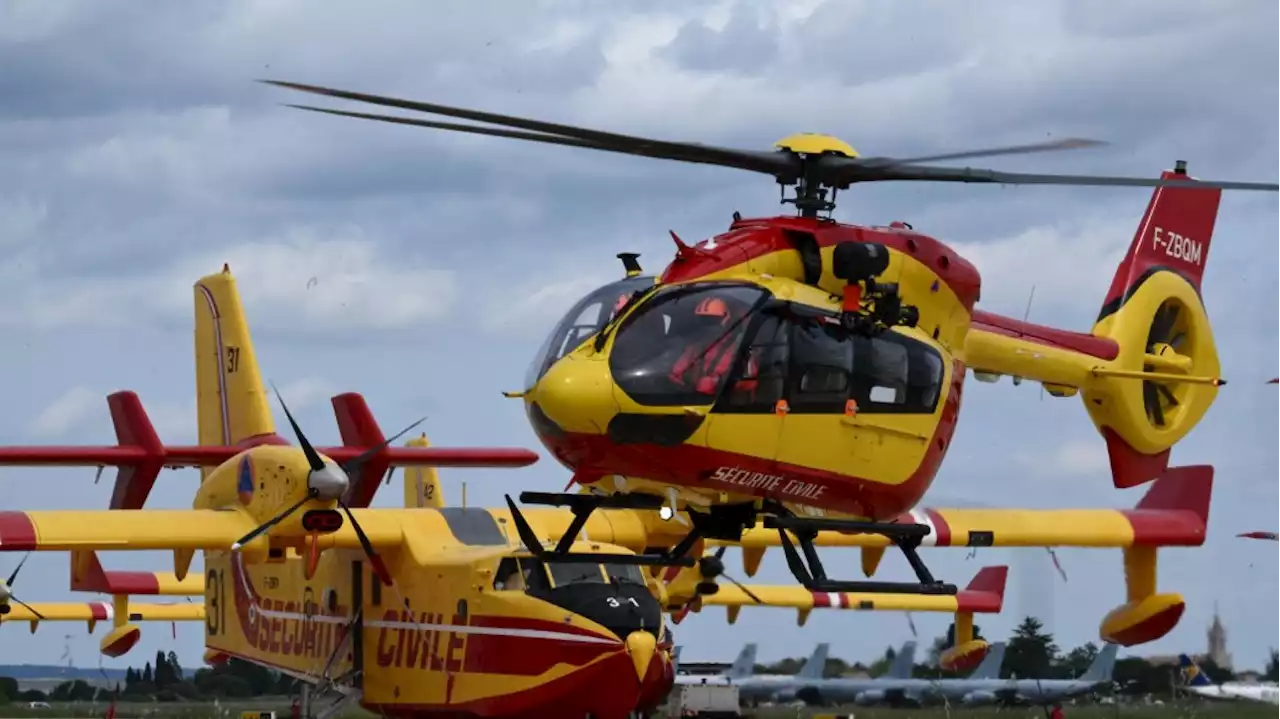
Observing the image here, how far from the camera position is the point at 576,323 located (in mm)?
19125

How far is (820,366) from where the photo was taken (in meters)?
19.1

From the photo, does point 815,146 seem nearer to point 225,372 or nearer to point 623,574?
point 623,574

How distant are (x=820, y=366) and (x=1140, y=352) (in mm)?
7042

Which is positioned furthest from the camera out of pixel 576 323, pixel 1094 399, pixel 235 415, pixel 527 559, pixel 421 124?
pixel 235 415

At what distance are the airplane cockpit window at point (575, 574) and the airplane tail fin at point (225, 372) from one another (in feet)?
32.1

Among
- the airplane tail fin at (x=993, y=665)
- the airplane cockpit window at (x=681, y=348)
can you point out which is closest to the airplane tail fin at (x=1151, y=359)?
the airplane cockpit window at (x=681, y=348)

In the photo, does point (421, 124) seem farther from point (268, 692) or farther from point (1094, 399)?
point (268, 692)

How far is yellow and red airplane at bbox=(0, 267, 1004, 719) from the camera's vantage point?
24.9 m

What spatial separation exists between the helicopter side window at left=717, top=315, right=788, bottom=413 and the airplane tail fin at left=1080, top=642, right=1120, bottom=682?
45065mm

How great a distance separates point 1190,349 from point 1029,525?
16.7ft

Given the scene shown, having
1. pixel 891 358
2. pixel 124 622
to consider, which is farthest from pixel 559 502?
pixel 124 622

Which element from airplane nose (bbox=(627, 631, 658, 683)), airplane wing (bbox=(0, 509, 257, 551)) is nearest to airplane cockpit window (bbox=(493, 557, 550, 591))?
airplane nose (bbox=(627, 631, 658, 683))

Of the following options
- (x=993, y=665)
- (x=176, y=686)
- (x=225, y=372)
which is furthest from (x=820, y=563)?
(x=993, y=665)

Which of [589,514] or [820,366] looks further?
[589,514]
